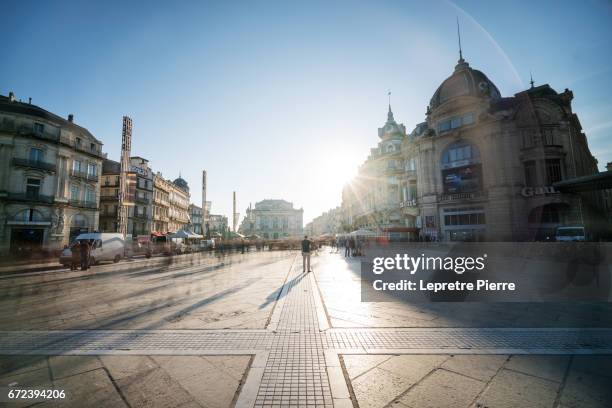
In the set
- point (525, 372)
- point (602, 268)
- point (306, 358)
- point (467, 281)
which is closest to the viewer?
point (525, 372)

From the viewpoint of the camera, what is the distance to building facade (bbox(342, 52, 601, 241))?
27219 mm

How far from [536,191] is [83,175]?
49.7 metres

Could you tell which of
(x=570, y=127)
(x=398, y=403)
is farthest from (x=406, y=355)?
(x=570, y=127)

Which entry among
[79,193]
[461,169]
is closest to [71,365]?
[461,169]

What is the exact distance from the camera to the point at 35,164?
89.1 ft

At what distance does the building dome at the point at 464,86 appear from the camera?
31.6m

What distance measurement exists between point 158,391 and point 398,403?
8.23 ft

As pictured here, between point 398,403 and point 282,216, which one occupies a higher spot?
point 282,216

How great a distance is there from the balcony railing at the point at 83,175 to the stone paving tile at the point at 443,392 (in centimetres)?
3948

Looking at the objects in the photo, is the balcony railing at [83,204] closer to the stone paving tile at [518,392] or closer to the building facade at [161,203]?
the building facade at [161,203]

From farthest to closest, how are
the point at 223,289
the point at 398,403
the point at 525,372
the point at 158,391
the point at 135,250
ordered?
the point at 135,250 → the point at 223,289 → the point at 525,372 → the point at 158,391 → the point at 398,403

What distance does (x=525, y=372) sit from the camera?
3254mm

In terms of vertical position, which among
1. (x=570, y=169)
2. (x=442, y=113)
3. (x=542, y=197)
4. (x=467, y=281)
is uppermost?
(x=442, y=113)

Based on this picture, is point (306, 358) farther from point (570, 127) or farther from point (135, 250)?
point (570, 127)
